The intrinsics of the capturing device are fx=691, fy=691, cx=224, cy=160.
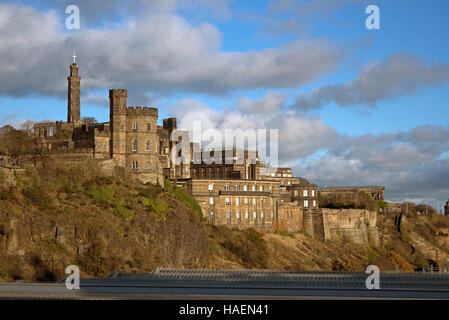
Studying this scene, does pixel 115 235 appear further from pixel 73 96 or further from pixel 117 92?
pixel 73 96

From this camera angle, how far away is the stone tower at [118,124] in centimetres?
7362

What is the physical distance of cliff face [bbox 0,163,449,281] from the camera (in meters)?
57.4

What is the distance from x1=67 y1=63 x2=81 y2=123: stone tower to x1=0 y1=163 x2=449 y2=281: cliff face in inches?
630

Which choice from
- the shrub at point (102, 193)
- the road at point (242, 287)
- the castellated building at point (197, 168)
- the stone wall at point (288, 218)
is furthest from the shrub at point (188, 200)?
the road at point (242, 287)

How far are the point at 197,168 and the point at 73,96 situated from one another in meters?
21.9

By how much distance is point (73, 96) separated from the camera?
84.2m

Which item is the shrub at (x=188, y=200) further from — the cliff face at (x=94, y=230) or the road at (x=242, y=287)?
the road at (x=242, y=287)

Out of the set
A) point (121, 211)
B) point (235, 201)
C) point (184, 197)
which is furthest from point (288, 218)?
point (121, 211)

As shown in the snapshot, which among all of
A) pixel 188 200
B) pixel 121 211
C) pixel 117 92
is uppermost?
pixel 117 92

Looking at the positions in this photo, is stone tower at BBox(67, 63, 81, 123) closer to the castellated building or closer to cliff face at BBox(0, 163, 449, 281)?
the castellated building

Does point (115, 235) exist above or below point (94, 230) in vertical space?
below

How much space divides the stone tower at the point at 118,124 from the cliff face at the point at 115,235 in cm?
299

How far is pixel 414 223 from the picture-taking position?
12200 centimetres
